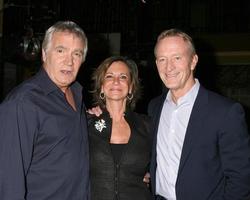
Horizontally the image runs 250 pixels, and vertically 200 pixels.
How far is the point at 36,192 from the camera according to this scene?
1972 millimetres

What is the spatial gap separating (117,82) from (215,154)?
3.04 feet

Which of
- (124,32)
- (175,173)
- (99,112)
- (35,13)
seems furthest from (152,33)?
(175,173)

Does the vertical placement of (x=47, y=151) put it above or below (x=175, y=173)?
above

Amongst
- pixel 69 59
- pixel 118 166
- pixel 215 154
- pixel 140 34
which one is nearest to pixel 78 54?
→ pixel 69 59

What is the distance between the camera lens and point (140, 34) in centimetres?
829

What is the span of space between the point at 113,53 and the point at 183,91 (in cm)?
458

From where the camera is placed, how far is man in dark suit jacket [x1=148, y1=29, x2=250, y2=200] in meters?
1.96

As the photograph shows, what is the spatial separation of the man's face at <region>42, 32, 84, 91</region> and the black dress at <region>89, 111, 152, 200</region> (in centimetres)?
51

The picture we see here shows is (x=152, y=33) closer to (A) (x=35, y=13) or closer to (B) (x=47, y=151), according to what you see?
(A) (x=35, y=13)

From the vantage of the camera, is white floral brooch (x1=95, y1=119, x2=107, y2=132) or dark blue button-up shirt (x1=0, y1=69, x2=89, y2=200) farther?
white floral brooch (x1=95, y1=119, x2=107, y2=132)

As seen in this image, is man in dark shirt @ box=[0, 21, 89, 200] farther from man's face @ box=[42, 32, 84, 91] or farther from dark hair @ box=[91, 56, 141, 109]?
dark hair @ box=[91, 56, 141, 109]

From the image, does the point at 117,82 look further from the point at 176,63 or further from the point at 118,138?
the point at 176,63

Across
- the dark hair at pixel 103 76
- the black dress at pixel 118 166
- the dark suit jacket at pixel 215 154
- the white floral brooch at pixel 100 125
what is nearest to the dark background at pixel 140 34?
the dark hair at pixel 103 76

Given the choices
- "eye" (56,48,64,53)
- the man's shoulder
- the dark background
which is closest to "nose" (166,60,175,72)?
"eye" (56,48,64,53)
